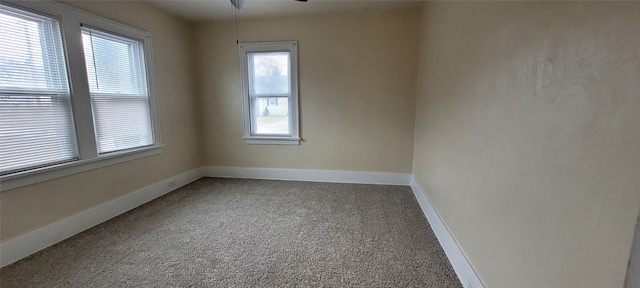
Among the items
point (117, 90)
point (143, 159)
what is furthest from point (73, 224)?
point (117, 90)

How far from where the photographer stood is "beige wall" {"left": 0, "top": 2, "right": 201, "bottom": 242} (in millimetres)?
1965

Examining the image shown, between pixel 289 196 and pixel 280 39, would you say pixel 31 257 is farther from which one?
pixel 280 39

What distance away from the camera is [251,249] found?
2.02 meters

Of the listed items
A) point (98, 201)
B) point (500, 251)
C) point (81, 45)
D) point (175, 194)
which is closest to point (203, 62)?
point (81, 45)

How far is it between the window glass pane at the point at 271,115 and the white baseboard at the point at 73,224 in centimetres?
151

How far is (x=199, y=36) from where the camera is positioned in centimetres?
373

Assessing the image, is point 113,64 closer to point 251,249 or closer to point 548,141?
point 251,249

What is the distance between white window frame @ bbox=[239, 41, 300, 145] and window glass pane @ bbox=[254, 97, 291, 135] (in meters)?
0.08

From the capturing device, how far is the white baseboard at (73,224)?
1.87m

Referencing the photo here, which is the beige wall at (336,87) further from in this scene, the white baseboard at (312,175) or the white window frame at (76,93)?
the white window frame at (76,93)

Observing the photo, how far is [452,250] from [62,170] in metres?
3.34

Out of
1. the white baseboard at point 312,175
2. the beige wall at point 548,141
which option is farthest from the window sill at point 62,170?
the beige wall at point 548,141

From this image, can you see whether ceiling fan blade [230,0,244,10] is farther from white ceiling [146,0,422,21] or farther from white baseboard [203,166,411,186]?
white baseboard [203,166,411,186]

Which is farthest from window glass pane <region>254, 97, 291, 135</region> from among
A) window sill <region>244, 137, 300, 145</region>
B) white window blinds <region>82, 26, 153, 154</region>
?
white window blinds <region>82, 26, 153, 154</region>
